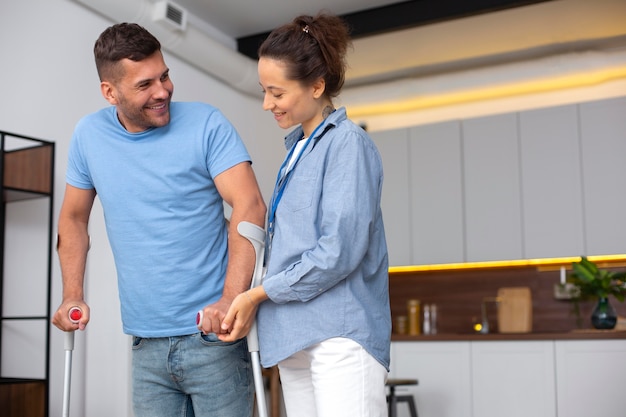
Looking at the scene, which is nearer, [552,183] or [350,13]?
[350,13]

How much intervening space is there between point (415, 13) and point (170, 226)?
13.8 feet

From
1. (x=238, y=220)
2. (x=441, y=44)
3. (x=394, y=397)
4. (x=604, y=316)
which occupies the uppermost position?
(x=441, y=44)

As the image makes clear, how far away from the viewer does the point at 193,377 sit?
1.86 metres

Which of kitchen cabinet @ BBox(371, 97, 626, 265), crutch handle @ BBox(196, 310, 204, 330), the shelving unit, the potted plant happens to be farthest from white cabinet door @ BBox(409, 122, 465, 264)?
crutch handle @ BBox(196, 310, 204, 330)

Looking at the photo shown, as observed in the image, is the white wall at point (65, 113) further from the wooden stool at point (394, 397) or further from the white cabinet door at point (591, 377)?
the white cabinet door at point (591, 377)

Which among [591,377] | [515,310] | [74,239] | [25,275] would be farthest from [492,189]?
[74,239]

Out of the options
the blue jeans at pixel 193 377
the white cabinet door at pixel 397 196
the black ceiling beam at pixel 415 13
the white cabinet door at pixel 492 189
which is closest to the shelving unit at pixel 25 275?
the blue jeans at pixel 193 377

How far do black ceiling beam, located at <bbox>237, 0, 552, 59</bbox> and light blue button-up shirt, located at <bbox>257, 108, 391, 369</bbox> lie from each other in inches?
158

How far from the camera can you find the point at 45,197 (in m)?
4.14

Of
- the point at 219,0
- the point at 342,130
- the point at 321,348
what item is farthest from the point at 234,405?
the point at 219,0

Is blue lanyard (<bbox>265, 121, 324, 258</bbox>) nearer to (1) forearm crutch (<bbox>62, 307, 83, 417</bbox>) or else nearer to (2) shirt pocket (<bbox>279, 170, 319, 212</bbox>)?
(2) shirt pocket (<bbox>279, 170, 319, 212</bbox>)

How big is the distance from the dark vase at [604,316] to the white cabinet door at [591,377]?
1.28 feet

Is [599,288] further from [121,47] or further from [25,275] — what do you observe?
[121,47]

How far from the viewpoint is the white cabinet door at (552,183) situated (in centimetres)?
604
